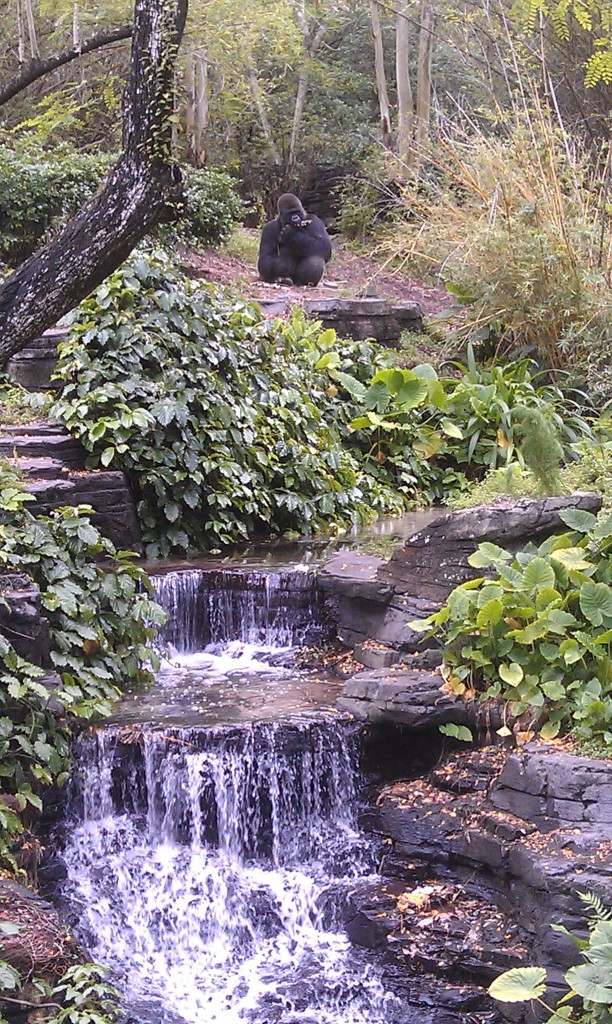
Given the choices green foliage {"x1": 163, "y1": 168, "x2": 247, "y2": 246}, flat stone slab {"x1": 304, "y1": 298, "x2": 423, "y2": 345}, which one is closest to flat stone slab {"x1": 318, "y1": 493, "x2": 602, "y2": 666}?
flat stone slab {"x1": 304, "y1": 298, "x2": 423, "y2": 345}

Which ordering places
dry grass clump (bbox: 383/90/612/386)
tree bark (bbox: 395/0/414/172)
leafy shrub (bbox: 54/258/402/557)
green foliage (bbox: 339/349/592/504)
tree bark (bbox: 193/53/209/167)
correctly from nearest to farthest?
leafy shrub (bbox: 54/258/402/557), green foliage (bbox: 339/349/592/504), dry grass clump (bbox: 383/90/612/386), tree bark (bbox: 193/53/209/167), tree bark (bbox: 395/0/414/172)

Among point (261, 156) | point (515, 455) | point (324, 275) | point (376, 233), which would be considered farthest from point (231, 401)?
point (261, 156)

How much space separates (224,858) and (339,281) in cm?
1067

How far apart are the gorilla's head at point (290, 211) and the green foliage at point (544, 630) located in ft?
27.5

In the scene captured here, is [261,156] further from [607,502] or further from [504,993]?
[504,993]

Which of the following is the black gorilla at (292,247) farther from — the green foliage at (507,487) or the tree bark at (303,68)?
the green foliage at (507,487)

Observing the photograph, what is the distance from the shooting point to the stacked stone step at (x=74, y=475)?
25.5 ft

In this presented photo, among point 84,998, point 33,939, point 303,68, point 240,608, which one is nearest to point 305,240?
point 303,68

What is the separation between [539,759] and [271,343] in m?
→ 5.86

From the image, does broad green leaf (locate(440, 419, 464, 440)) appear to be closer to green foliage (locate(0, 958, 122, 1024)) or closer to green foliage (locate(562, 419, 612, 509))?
green foliage (locate(562, 419, 612, 509))

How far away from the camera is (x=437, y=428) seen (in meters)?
11.0

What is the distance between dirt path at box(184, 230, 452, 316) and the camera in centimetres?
1345

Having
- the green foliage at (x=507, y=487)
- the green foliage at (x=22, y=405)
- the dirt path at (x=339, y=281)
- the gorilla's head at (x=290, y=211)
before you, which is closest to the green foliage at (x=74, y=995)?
the green foliage at (x=507, y=487)

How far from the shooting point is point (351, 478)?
9914 millimetres
